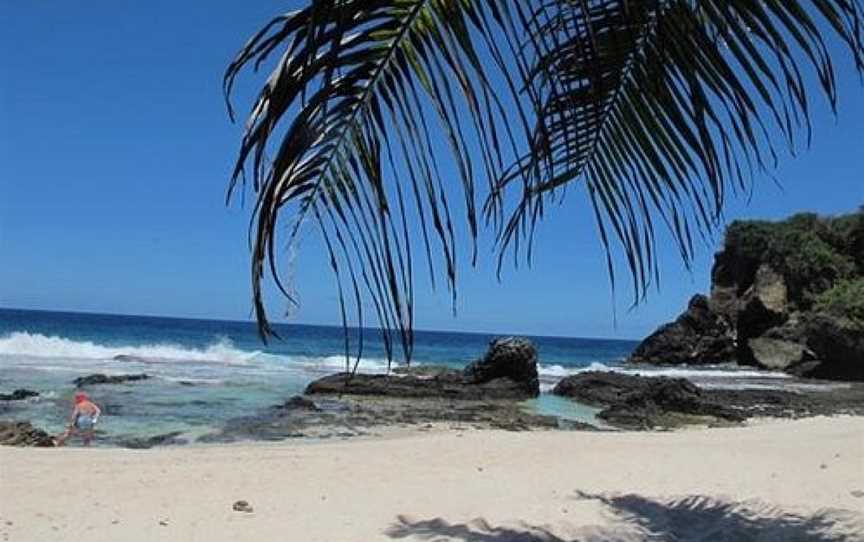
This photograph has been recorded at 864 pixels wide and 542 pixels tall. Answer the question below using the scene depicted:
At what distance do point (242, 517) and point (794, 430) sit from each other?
9.50 m

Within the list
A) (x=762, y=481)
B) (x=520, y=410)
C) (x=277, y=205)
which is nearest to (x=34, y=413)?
(x=520, y=410)

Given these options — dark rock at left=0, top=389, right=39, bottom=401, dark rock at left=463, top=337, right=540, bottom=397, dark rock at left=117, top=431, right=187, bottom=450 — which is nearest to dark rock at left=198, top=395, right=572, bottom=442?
dark rock at left=117, top=431, right=187, bottom=450

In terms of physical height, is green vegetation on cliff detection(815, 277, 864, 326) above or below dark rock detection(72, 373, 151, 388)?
above

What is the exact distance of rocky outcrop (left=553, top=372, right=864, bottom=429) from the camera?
1977cm

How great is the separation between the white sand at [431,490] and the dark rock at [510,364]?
1284 centimetres

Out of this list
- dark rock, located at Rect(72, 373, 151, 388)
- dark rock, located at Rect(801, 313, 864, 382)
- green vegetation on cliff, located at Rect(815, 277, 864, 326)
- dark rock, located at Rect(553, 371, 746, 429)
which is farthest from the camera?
green vegetation on cliff, located at Rect(815, 277, 864, 326)

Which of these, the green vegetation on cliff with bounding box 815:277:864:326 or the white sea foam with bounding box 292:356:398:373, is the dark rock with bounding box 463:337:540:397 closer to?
the white sea foam with bounding box 292:356:398:373

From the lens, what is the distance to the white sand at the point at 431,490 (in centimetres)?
674

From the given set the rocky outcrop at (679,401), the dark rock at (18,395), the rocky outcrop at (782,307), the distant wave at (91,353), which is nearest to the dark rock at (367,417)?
the rocky outcrop at (679,401)

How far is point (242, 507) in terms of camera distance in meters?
7.48

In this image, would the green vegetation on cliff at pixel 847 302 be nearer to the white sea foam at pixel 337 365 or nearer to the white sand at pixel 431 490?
the white sea foam at pixel 337 365

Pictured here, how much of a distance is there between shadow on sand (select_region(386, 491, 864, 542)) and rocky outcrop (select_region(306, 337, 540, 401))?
1546cm

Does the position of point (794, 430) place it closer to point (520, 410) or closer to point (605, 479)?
point (605, 479)

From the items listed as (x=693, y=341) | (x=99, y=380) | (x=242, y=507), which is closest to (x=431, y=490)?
(x=242, y=507)
